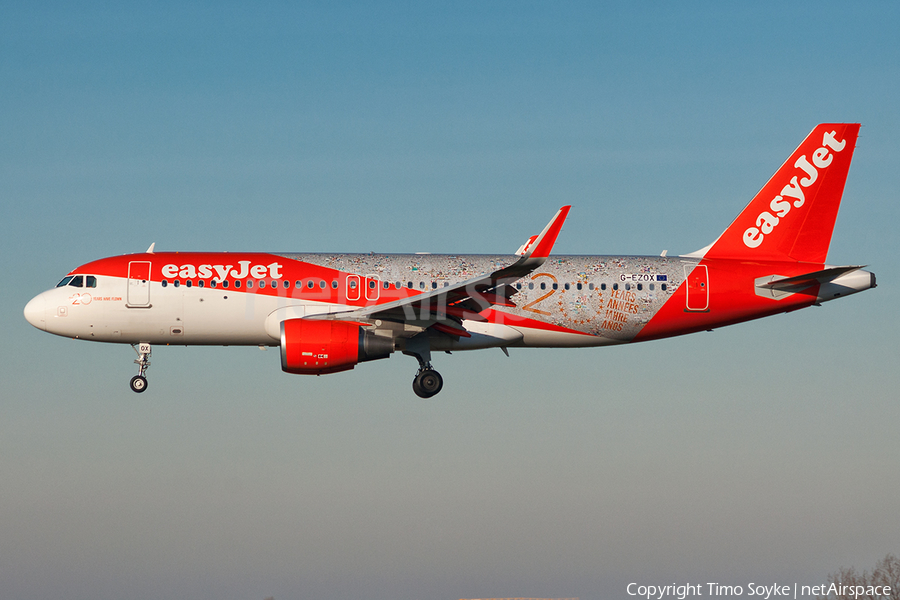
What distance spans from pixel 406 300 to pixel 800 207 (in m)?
14.4

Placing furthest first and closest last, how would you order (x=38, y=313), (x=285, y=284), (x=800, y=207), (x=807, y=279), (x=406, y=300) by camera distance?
(x=800, y=207) < (x=807, y=279) < (x=38, y=313) < (x=285, y=284) < (x=406, y=300)

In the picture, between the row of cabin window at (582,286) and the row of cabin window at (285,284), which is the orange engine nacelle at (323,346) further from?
the row of cabin window at (582,286)

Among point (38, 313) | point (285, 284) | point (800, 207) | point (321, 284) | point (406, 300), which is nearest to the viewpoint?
point (406, 300)

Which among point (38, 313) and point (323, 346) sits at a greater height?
point (38, 313)

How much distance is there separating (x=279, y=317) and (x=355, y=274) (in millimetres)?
2687

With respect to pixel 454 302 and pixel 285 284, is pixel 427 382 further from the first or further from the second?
pixel 285 284

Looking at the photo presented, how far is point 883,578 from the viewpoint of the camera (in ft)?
149

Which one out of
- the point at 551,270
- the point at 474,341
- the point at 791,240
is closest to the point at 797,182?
the point at 791,240

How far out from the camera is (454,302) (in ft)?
103

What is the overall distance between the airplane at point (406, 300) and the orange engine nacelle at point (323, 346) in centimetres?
3

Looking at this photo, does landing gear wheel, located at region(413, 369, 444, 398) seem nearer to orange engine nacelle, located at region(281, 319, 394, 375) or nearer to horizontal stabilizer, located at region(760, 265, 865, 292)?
orange engine nacelle, located at region(281, 319, 394, 375)

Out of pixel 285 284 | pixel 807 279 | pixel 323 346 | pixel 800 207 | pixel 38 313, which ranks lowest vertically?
pixel 323 346

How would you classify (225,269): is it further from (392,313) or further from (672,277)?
(672,277)

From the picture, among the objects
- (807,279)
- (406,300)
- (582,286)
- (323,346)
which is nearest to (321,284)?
(323,346)
